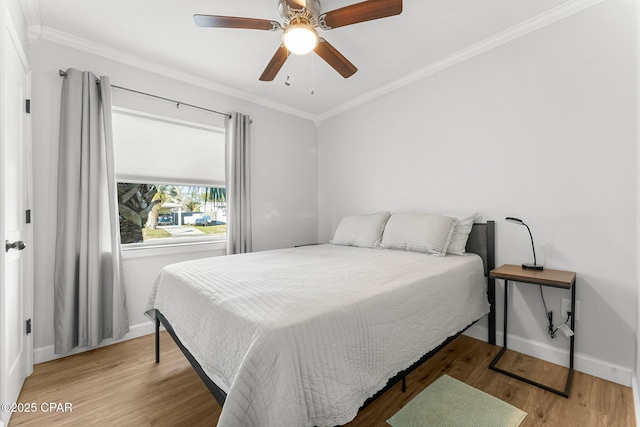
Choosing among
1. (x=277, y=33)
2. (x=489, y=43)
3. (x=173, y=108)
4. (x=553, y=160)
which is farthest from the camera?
(x=173, y=108)

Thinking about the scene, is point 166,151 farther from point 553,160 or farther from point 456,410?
point 553,160

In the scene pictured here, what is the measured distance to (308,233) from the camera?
13.9 feet

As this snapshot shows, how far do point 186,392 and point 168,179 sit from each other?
80.5 inches

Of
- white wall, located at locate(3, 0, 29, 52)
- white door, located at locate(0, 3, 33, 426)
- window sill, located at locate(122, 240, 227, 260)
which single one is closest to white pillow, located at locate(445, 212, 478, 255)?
window sill, located at locate(122, 240, 227, 260)

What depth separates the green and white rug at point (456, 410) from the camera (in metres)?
1.53

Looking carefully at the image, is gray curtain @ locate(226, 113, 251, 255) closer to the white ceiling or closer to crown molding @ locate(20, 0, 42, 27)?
the white ceiling

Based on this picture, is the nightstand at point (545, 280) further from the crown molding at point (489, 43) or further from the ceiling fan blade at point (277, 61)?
the ceiling fan blade at point (277, 61)

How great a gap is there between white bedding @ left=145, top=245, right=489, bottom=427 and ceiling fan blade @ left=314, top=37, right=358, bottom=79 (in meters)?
1.50

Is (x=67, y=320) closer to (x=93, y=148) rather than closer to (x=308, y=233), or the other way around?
(x=93, y=148)

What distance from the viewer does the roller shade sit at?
272 cm

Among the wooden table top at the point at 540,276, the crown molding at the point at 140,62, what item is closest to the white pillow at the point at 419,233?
the wooden table top at the point at 540,276

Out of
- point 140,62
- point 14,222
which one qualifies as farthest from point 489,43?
point 14,222

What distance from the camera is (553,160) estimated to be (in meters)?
2.14

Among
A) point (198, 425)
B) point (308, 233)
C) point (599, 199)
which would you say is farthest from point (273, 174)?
point (599, 199)
